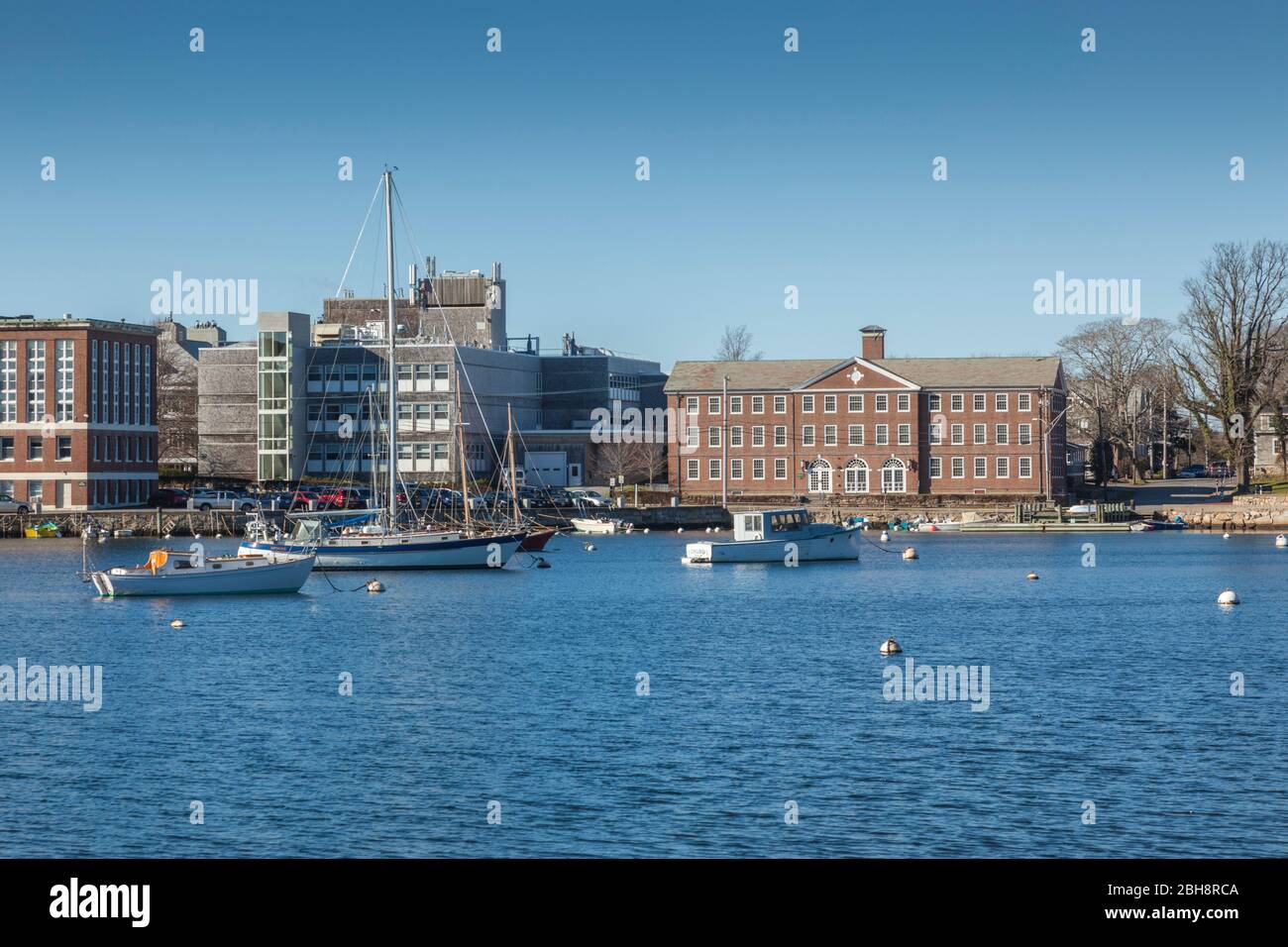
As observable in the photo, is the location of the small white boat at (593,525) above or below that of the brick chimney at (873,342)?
below

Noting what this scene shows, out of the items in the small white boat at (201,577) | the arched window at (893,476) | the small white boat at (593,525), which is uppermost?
the arched window at (893,476)

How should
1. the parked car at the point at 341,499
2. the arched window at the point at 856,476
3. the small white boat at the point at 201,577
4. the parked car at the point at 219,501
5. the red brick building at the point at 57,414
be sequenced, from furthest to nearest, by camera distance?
the arched window at the point at 856,476, the red brick building at the point at 57,414, the parked car at the point at 219,501, the parked car at the point at 341,499, the small white boat at the point at 201,577

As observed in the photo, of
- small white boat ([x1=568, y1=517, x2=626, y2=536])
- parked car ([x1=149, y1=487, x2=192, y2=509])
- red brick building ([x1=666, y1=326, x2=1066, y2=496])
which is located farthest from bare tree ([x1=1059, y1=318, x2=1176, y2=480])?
parked car ([x1=149, y1=487, x2=192, y2=509])

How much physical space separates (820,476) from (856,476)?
288 cm

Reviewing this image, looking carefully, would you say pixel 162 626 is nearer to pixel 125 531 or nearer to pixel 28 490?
pixel 125 531

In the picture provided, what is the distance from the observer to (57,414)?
384ft

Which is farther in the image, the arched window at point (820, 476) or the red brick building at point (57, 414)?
the arched window at point (820, 476)

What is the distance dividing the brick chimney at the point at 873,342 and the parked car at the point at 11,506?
66.8m

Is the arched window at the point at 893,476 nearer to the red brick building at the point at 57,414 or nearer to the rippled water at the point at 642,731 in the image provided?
the red brick building at the point at 57,414

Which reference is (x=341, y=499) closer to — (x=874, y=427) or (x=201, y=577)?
(x=874, y=427)

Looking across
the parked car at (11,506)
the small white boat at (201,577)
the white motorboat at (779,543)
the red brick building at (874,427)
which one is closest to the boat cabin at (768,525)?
the white motorboat at (779,543)

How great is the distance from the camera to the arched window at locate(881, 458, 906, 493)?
125938mm

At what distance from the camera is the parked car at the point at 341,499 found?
4272 inches
